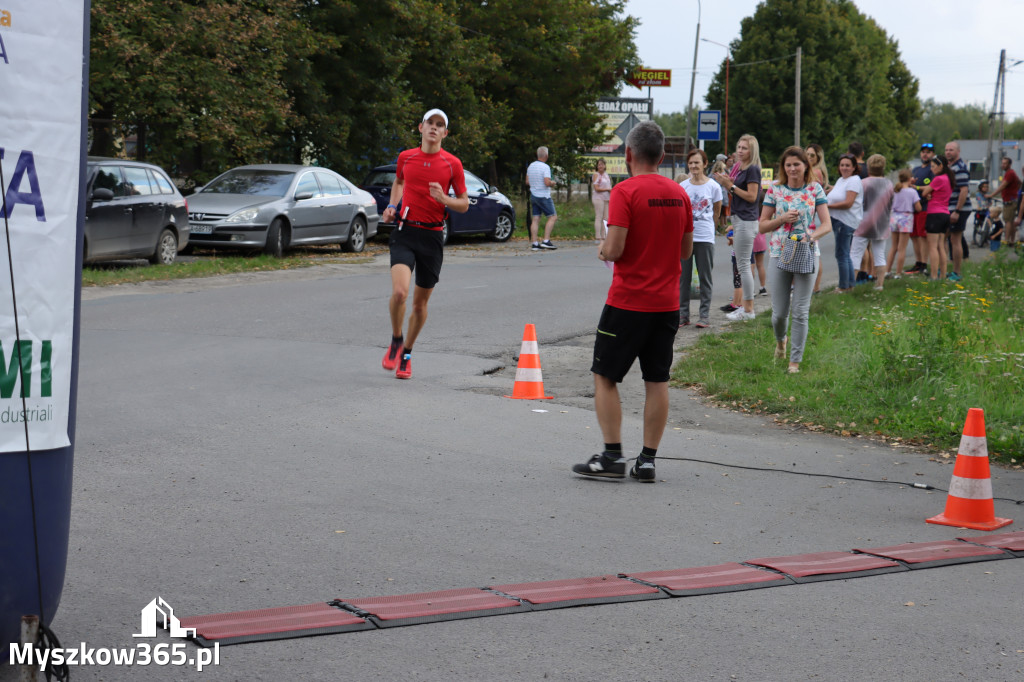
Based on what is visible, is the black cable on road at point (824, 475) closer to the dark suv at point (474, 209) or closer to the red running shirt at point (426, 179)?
the red running shirt at point (426, 179)

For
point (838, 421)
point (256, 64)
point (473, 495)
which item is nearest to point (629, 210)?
point (473, 495)

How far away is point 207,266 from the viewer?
1762cm

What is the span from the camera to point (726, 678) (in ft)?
12.2

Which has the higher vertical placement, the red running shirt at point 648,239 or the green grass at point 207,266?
the red running shirt at point 648,239

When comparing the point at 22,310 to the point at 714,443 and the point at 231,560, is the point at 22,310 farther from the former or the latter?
the point at 714,443

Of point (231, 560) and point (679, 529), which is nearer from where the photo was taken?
point (231, 560)

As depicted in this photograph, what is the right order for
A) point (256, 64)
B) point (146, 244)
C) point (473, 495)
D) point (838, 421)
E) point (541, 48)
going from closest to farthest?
point (473, 495) → point (838, 421) → point (146, 244) → point (256, 64) → point (541, 48)

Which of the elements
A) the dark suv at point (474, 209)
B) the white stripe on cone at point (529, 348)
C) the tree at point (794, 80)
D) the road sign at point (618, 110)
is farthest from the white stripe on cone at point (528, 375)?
the tree at point (794, 80)

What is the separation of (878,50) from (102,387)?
86016mm

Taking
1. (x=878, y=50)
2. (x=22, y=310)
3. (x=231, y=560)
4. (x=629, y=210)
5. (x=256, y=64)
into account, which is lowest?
(x=231, y=560)

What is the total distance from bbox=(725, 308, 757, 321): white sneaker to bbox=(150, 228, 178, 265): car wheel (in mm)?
8780

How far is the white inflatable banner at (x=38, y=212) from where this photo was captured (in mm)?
3162

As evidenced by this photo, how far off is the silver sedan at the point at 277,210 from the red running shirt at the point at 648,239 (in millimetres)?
13892

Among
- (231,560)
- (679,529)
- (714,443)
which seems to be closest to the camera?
(231,560)
